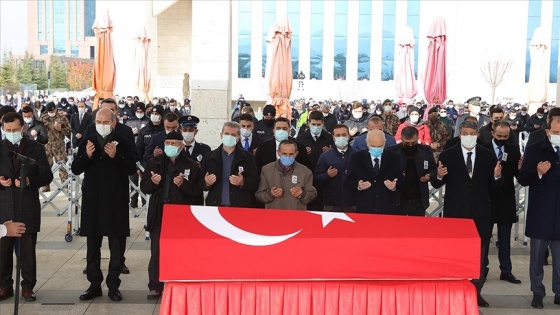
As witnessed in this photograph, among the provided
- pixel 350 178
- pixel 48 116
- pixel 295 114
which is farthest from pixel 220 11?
pixel 295 114

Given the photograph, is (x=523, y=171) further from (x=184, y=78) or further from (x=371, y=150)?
(x=184, y=78)

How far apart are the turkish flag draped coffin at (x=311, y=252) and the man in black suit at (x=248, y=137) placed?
535cm

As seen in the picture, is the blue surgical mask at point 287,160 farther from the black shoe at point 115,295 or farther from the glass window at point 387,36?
the glass window at point 387,36

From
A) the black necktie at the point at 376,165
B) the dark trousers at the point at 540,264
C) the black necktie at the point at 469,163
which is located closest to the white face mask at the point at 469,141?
the black necktie at the point at 469,163

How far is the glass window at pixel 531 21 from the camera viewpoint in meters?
56.2

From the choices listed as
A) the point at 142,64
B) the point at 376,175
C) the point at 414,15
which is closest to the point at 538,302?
the point at 376,175

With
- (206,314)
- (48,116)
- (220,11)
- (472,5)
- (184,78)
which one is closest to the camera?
(206,314)

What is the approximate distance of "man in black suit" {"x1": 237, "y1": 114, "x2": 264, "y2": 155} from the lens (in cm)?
1105

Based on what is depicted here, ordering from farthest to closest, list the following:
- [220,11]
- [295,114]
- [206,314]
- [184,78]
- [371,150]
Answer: [184,78]
[295,114]
[220,11]
[371,150]
[206,314]

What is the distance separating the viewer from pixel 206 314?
5453 mm

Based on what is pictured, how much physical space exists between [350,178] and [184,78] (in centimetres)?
3743

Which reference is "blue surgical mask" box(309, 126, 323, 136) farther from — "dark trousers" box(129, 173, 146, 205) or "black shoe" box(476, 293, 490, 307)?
"dark trousers" box(129, 173, 146, 205)

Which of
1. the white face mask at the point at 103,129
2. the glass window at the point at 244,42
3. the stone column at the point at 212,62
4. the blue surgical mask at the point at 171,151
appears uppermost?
the glass window at the point at 244,42

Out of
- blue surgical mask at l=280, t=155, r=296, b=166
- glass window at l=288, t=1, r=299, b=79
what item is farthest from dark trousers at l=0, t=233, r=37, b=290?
glass window at l=288, t=1, r=299, b=79
